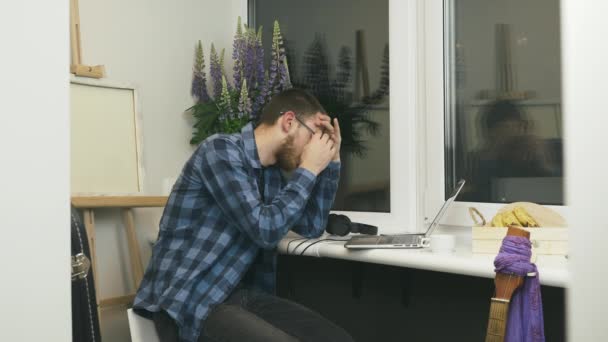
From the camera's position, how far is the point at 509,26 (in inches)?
80.0

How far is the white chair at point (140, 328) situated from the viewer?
6.07 ft

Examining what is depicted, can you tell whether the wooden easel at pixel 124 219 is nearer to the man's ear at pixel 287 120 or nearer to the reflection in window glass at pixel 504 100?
the man's ear at pixel 287 120

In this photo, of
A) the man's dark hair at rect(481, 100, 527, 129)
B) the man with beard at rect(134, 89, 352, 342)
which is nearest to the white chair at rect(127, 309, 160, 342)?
the man with beard at rect(134, 89, 352, 342)

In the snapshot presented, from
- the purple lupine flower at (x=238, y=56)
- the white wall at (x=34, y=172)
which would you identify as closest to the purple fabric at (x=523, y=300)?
the white wall at (x=34, y=172)

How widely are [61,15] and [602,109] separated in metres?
0.53

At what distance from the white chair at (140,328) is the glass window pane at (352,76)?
3.16 feet

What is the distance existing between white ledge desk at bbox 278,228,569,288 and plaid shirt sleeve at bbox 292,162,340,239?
1.7 inches

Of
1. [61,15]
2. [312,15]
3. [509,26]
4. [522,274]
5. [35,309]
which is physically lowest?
[522,274]

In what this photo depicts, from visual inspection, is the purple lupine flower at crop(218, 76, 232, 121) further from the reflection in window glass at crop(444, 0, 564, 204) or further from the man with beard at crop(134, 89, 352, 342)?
the reflection in window glass at crop(444, 0, 564, 204)

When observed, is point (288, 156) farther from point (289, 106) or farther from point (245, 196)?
point (245, 196)

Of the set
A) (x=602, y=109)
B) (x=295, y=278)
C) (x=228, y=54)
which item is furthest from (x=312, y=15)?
(x=602, y=109)

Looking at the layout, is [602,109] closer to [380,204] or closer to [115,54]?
[380,204]

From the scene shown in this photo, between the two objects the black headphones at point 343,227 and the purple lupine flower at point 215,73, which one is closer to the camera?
the black headphones at point 343,227

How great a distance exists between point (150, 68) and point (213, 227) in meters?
1.01
